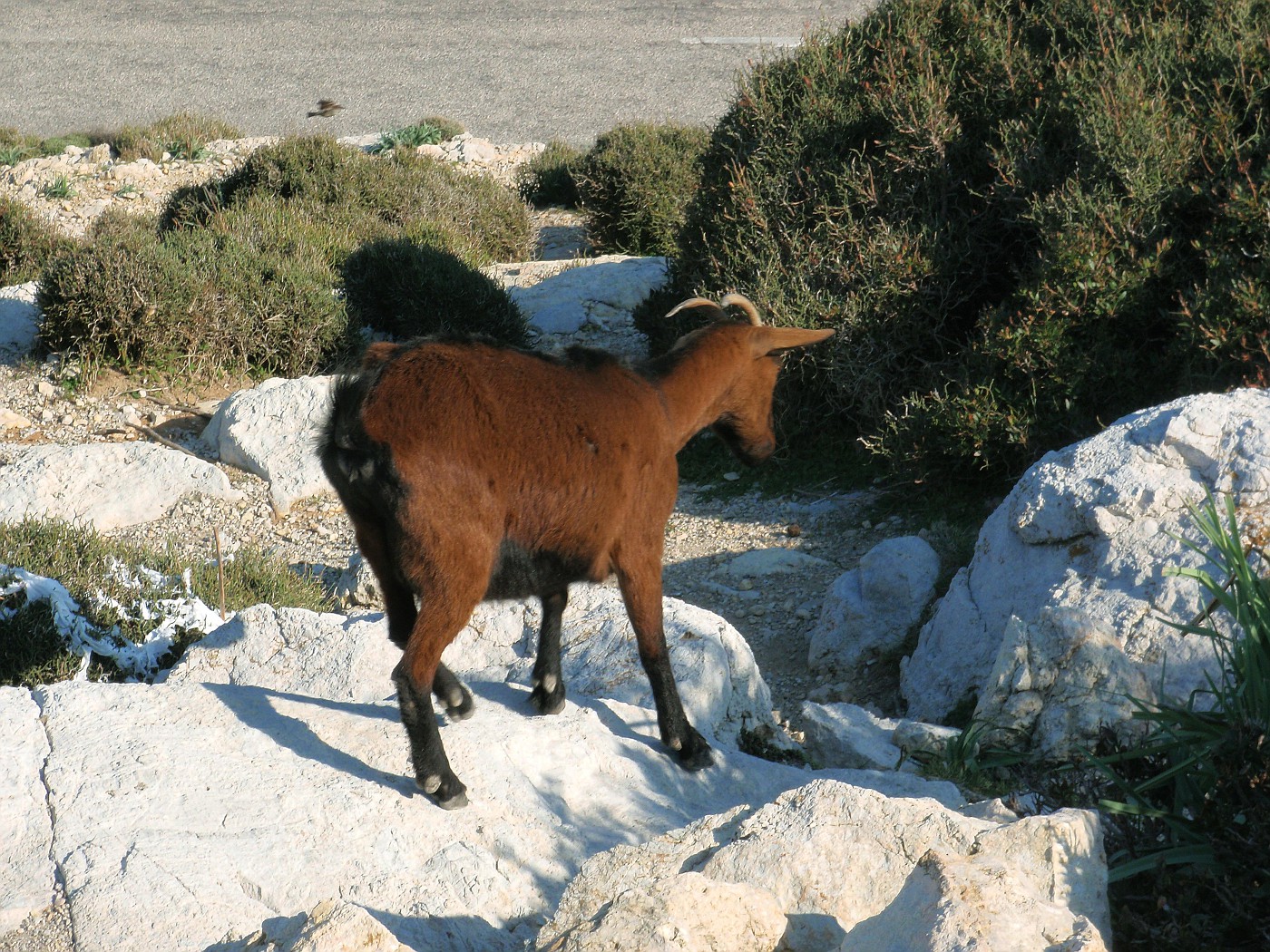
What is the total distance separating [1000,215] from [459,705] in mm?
5111

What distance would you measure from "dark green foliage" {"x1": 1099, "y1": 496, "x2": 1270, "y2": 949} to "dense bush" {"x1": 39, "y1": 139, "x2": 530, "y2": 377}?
6.99 m

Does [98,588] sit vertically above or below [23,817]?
below

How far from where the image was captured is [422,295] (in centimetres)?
1010

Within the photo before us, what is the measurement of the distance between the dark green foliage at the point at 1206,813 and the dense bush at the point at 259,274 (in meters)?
A: 6.99

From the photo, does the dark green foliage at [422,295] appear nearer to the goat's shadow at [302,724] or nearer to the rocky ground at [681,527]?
the rocky ground at [681,527]

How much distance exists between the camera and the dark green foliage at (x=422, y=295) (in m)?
9.99

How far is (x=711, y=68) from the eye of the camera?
1731 cm

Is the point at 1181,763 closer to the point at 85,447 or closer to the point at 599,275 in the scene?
the point at 85,447

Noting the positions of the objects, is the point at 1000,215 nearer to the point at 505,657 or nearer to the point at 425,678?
the point at 505,657

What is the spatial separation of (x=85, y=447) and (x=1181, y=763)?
22.2 feet

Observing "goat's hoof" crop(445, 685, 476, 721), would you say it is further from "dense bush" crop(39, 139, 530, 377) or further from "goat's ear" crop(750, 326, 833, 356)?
"dense bush" crop(39, 139, 530, 377)

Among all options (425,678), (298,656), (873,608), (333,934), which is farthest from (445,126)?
(333,934)

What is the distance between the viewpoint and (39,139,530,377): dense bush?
9258 mm

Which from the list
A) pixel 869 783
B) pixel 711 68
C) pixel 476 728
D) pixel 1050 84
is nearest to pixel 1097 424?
pixel 1050 84
